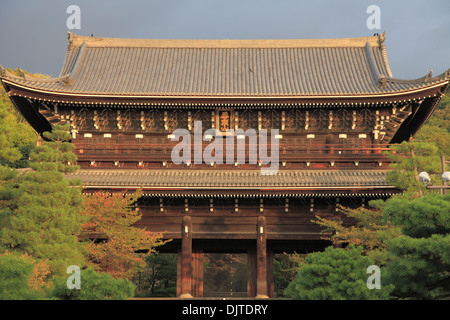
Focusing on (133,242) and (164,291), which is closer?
(133,242)

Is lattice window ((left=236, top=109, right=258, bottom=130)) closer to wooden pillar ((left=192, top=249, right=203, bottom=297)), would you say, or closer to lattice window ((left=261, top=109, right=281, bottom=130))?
lattice window ((left=261, top=109, right=281, bottom=130))

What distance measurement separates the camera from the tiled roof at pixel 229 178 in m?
25.0

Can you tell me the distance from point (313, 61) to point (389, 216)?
15.8m

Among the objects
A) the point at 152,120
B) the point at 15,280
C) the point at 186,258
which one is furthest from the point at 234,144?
the point at 15,280

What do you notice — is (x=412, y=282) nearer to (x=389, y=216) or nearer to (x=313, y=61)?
(x=389, y=216)

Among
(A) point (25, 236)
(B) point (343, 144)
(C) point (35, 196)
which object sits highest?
(B) point (343, 144)

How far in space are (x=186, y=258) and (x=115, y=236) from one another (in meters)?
4.27

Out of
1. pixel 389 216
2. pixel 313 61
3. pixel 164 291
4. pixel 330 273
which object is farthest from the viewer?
pixel 164 291

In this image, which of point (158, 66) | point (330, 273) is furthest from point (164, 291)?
point (330, 273)

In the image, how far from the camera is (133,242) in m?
23.1

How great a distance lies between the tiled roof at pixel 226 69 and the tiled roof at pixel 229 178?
3.86 m

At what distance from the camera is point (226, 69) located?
3106 cm

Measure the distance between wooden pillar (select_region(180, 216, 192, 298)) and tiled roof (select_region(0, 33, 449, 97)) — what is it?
661cm

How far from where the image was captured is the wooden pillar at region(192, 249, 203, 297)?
2717 cm
